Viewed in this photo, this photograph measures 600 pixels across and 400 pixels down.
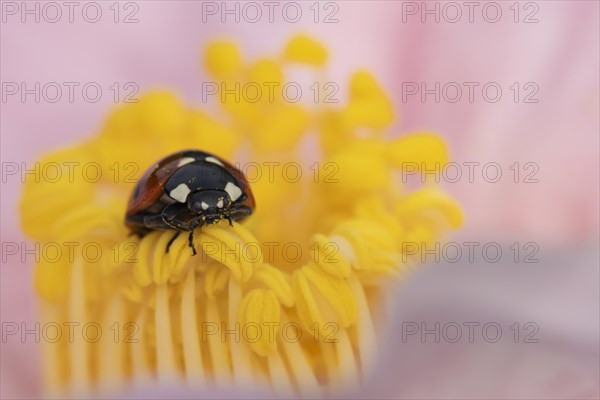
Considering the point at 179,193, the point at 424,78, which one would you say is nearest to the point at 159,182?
the point at 179,193

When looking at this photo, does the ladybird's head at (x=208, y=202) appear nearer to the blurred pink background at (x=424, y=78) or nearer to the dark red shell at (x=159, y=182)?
the dark red shell at (x=159, y=182)

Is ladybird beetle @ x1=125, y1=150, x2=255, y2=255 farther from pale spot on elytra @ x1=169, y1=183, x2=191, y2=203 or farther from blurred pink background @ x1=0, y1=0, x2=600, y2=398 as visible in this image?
blurred pink background @ x1=0, y1=0, x2=600, y2=398

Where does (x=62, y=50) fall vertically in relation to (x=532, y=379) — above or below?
above

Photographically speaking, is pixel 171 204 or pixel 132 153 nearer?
pixel 171 204

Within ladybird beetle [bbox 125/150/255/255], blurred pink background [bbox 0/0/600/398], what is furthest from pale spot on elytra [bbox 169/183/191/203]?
blurred pink background [bbox 0/0/600/398]

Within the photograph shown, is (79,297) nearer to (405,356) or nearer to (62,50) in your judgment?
(405,356)

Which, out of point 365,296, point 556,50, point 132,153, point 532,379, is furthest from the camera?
point 556,50

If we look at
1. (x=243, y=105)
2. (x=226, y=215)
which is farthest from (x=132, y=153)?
(x=226, y=215)
